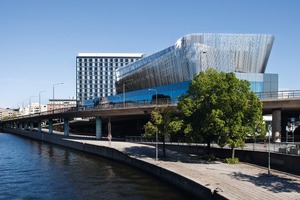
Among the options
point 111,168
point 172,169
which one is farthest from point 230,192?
point 111,168

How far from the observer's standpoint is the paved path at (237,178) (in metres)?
23.7

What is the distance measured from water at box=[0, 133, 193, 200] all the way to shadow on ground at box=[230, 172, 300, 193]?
5.39 metres

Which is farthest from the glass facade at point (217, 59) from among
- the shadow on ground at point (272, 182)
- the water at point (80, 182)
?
the shadow on ground at point (272, 182)

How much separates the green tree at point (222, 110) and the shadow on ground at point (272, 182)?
285 inches

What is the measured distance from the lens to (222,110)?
3853cm

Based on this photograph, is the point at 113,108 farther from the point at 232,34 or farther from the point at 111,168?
the point at 232,34

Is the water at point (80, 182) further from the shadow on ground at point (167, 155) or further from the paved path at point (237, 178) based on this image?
the shadow on ground at point (167, 155)

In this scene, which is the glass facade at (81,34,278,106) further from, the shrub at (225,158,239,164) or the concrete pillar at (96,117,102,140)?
the shrub at (225,158,239,164)

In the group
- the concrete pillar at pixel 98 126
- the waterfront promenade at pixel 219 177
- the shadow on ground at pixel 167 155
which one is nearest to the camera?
the waterfront promenade at pixel 219 177

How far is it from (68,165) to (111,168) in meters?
7.31

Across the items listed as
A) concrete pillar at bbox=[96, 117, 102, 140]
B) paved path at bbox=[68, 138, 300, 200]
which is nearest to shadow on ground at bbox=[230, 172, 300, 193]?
paved path at bbox=[68, 138, 300, 200]

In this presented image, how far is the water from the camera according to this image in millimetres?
29594

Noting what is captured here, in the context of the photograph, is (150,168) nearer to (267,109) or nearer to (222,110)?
(222,110)

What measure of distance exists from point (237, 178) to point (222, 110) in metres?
11.0
